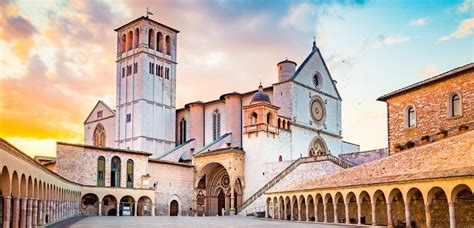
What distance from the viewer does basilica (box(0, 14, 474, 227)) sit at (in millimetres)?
30312

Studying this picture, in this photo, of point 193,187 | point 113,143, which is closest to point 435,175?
point 193,187

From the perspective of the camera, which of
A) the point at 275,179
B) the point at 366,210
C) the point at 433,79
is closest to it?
the point at 366,210

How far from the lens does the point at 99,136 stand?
81000 millimetres

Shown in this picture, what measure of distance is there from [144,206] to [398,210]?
91.7ft

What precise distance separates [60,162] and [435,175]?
31.9 m

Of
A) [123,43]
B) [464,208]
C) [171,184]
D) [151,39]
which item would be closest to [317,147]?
[171,184]

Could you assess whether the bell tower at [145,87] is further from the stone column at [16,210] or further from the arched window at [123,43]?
the stone column at [16,210]

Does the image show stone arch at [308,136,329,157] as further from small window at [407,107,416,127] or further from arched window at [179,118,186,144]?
small window at [407,107,416,127]

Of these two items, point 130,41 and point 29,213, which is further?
point 130,41

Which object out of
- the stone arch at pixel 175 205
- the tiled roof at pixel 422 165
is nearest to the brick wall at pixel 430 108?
the tiled roof at pixel 422 165

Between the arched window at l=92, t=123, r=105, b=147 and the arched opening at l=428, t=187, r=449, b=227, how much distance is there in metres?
57.3

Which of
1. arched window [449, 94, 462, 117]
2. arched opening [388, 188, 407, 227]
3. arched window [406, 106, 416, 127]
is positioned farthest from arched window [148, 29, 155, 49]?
arched opening [388, 188, 407, 227]

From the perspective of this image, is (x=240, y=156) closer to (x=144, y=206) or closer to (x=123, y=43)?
(x=144, y=206)

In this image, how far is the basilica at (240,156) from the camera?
30312mm
